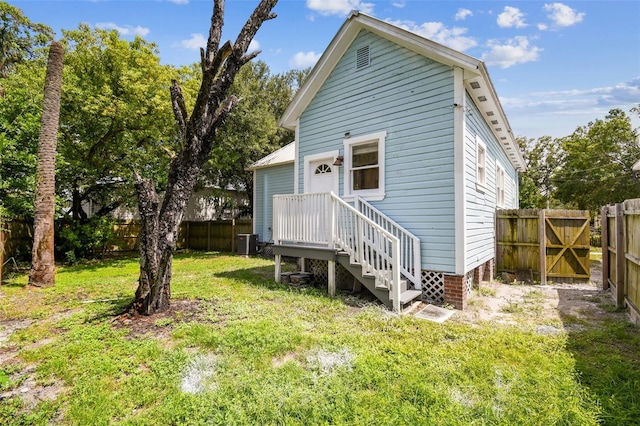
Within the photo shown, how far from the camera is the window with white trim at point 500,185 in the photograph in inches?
386

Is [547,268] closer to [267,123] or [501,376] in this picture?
[501,376]

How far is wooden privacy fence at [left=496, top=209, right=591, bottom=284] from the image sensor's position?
808 centimetres

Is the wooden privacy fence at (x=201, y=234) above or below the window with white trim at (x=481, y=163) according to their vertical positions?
below

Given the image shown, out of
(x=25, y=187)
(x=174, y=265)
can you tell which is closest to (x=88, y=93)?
(x=25, y=187)

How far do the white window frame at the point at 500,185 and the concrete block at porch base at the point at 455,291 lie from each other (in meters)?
5.12

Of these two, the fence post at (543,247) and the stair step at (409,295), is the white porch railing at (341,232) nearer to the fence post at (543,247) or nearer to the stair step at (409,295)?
the stair step at (409,295)

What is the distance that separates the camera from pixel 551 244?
829cm

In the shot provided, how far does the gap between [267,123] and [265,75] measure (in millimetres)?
6737

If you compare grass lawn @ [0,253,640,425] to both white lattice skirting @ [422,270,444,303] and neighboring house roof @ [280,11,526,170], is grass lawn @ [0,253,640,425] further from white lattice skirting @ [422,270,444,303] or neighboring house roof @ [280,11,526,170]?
Result: neighboring house roof @ [280,11,526,170]

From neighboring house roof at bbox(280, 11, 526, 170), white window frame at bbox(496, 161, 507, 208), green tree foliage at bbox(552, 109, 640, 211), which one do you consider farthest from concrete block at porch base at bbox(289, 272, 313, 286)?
green tree foliage at bbox(552, 109, 640, 211)

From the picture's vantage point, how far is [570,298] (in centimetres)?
657

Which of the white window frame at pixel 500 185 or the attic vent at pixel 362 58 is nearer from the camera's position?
the attic vent at pixel 362 58

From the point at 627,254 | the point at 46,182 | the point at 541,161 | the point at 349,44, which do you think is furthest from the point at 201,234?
the point at 541,161

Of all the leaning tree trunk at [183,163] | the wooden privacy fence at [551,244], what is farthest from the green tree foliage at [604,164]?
the leaning tree trunk at [183,163]
